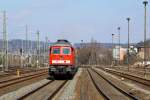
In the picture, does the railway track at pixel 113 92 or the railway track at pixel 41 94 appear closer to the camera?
the railway track at pixel 41 94

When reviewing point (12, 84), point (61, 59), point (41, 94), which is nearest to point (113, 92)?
point (41, 94)

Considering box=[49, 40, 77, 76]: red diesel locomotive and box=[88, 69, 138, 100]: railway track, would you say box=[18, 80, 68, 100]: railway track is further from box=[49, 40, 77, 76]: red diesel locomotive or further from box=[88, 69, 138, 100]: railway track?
box=[49, 40, 77, 76]: red diesel locomotive

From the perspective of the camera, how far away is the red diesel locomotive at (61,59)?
145ft

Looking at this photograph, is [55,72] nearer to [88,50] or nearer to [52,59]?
[52,59]

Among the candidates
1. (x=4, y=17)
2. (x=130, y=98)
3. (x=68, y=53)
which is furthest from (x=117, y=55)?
(x=130, y=98)

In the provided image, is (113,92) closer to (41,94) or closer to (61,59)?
(41,94)

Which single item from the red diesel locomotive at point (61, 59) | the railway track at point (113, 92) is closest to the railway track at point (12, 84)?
the red diesel locomotive at point (61, 59)

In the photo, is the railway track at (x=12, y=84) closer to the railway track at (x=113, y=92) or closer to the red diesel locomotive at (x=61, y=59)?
the red diesel locomotive at (x=61, y=59)

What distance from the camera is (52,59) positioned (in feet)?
147

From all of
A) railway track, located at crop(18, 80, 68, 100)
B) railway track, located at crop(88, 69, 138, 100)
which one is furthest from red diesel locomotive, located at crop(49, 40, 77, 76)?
railway track, located at crop(18, 80, 68, 100)

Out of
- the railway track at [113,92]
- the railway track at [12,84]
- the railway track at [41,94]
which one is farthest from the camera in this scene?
the railway track at [12,84]

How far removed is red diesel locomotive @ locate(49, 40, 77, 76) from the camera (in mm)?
44062

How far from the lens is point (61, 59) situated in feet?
147

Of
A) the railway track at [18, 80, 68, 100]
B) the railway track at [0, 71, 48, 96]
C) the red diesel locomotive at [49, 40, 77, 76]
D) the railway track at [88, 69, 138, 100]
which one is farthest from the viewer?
the red diesel locomotive at [49, 40, 77, 76]
